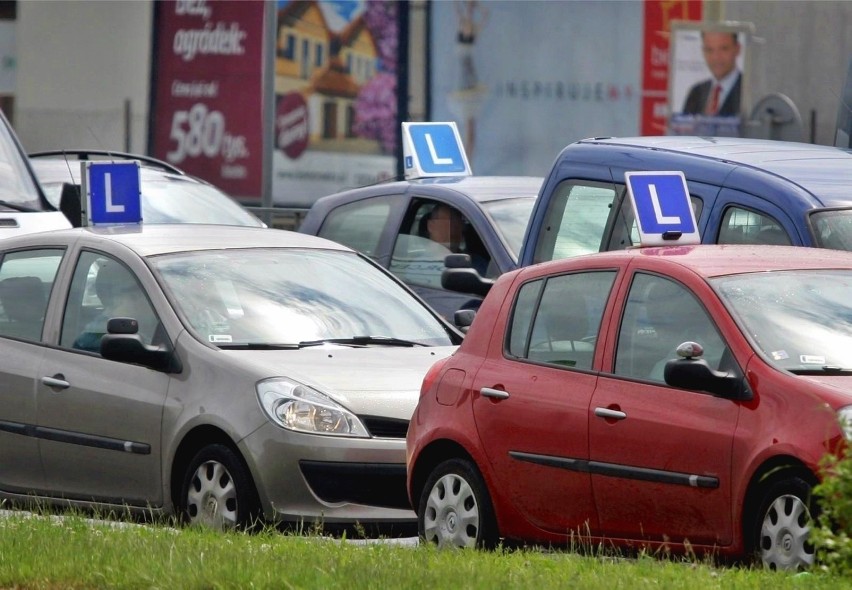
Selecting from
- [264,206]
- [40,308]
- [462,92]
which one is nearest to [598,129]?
[462,92]

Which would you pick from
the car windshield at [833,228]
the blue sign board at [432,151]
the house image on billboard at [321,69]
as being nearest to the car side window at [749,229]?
the car windshield at [833,228]

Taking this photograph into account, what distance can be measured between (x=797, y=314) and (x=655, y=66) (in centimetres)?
2025

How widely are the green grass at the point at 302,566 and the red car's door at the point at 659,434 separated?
0.88 ft

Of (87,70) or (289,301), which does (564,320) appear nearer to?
(289,301)

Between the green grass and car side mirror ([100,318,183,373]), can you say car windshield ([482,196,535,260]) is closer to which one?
car side mirror ([100,318,183,373])

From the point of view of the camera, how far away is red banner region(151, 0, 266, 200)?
30438mm

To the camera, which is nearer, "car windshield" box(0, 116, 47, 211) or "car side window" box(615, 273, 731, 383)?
"car side window" box(615, 273, 731, 383)

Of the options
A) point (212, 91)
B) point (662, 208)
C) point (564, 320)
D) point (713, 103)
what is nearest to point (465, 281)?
point (662, 208)

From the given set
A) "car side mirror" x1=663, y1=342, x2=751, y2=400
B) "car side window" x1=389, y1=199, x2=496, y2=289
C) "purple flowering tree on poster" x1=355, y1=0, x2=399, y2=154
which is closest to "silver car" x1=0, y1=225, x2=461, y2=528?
"car side mirror" x1=663, y1=342, x2=751, y2=400

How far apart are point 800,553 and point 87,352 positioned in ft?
13.6

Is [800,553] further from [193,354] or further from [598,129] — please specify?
[598,129]

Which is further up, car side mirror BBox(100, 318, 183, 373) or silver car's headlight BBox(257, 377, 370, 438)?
car side mirror BBox(100, 318, 183, 373)

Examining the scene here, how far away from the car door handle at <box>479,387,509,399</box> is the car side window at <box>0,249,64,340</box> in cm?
274

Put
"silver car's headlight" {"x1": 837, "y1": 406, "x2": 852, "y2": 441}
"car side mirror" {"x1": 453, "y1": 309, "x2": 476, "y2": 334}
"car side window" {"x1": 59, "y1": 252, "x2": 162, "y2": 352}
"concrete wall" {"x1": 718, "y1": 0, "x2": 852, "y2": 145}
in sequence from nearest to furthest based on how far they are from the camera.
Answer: "silver car's headlight" {"x1": 837, "y1": 406, "x2": 852, "y2": 441}
"car side window" {"x1": 59, "y1": 252, "x2": 162, "y2": 352}
"car side mirror" {"x1": 453, "y1": 309, "x2": 476, "y2": 334}
"concrete wall" {"x1": 718, "y1": 0, "x2": 852, "y2": 145}
